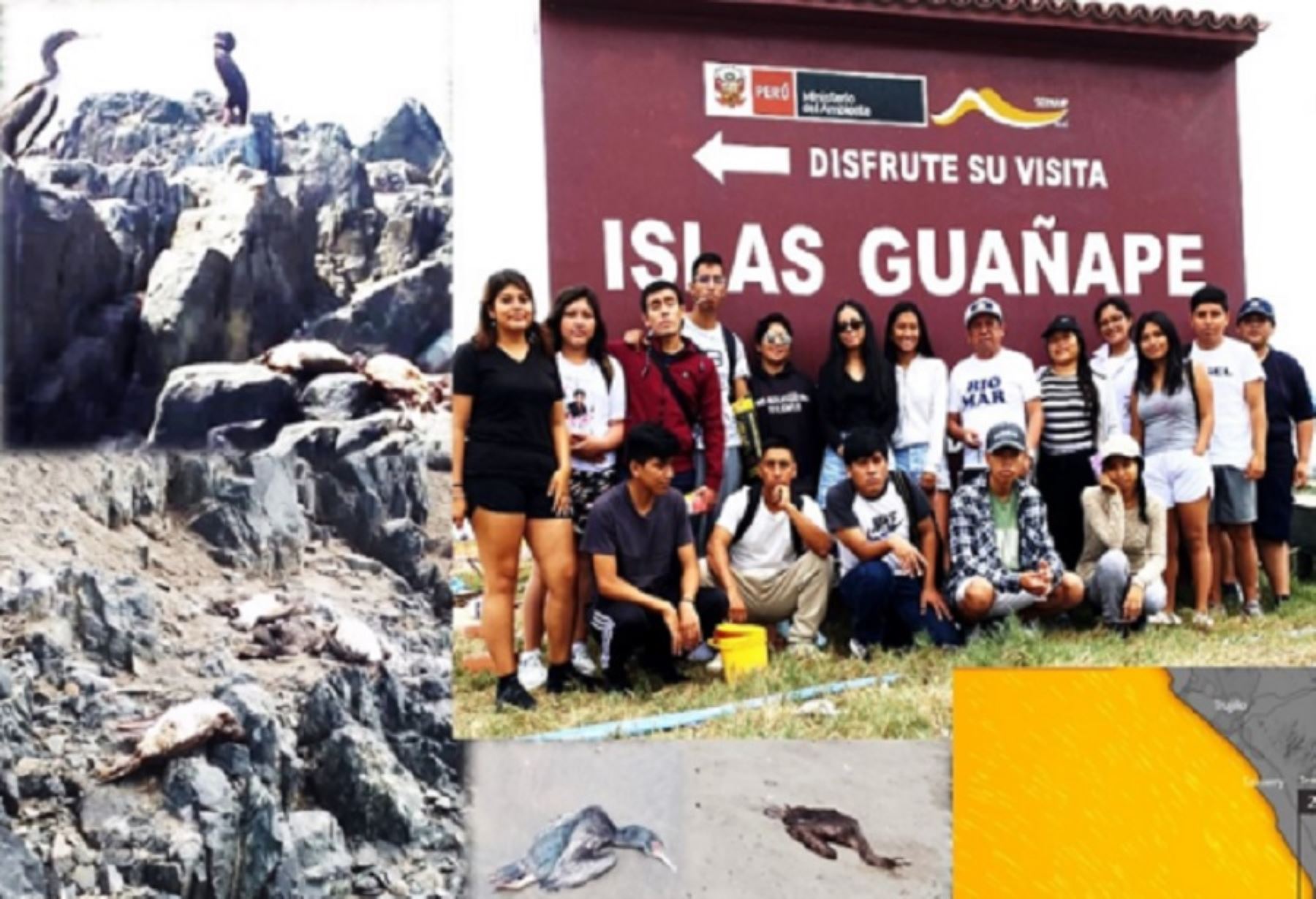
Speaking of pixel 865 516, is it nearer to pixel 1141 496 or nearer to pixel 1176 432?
pixel 1141 496

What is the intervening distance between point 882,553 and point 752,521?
1.36 feet

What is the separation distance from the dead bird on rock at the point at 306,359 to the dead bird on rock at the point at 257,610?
0.67 m

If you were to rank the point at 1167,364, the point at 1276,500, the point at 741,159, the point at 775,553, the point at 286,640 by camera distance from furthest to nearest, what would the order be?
the point at 1276,500, the point at 1167,364, the point at 741,159, the point at 775,553, the point at 286,640

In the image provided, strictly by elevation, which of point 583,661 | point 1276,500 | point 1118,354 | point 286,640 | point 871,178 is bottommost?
point 583,661

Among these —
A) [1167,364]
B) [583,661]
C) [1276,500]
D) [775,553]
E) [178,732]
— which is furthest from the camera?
[1276,500]

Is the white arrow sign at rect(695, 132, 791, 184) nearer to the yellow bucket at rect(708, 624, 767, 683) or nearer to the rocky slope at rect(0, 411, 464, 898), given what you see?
the rocky slope at rect(0, 411, 464, 898)

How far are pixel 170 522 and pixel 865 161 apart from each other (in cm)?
247

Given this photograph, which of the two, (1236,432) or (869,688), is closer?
(869,688)

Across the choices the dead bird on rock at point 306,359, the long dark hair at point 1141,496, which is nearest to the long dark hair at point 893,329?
the long dark hair at point 1141,496

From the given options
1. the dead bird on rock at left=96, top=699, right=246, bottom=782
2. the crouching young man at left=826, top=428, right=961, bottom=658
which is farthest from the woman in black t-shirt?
the crouching young man at left=826, top=428, right=961, bottom=658

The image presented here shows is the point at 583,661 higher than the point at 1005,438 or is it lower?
lower

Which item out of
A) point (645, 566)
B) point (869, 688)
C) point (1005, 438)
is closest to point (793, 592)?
point (869, 688)

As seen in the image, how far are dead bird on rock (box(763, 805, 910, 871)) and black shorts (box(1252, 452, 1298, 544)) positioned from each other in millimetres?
1732

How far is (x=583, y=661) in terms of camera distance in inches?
168
